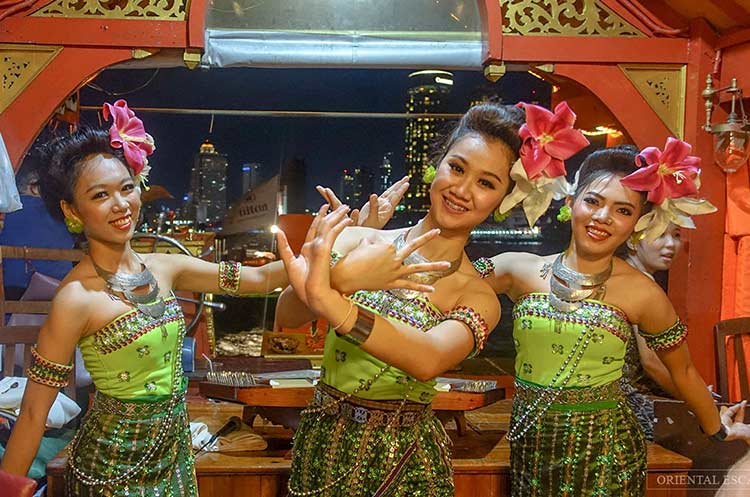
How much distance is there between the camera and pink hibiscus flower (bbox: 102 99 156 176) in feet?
7.55

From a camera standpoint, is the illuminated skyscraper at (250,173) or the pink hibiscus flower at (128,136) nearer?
the pink hibiscus flower at (128,136)

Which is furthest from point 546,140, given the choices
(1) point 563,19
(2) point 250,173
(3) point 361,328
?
(2) point 250,173

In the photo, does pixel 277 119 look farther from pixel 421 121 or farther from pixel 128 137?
pixel 128 137

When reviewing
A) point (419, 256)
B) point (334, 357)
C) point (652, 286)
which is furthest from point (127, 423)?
point (652, 286)

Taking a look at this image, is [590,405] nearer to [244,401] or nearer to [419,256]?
[419,256]

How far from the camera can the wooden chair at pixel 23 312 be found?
10.2 feet

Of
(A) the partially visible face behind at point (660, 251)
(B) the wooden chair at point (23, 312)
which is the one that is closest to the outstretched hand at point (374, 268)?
(B) the wooden chair at point (23, 312)

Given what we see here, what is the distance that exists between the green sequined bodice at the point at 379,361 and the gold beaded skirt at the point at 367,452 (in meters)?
0.04

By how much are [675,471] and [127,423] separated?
2146mm

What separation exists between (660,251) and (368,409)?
6.66 feet

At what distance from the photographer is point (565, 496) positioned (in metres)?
2.47

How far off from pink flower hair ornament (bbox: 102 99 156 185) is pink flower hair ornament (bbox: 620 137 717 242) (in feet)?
4.99

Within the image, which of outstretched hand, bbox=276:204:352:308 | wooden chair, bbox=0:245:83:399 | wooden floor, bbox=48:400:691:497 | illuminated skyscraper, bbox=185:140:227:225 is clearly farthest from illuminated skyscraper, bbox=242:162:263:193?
outstretched hand, bbox=276:204:352:308

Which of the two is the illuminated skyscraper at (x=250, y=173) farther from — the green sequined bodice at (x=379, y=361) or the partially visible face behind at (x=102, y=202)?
the green sequined bodice at (x=379, y=361)
